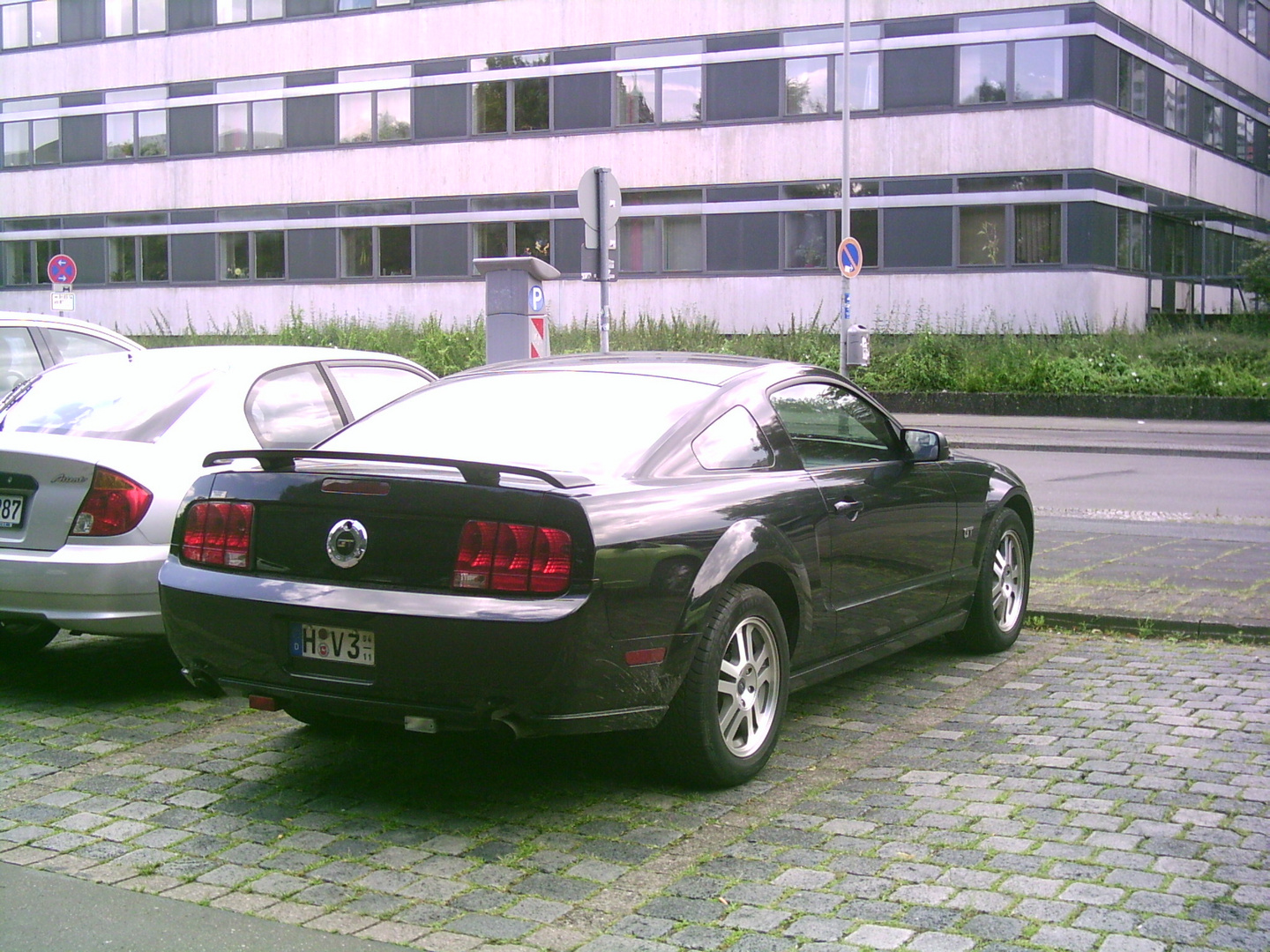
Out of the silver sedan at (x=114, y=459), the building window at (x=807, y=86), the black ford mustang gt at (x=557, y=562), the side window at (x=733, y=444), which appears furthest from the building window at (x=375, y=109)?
the side window at (x=733, y=444)

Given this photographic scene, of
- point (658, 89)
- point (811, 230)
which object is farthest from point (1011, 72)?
point (658, 89)

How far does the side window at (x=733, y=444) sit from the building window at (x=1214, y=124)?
1471 inches

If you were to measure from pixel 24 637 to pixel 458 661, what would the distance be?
396 cm

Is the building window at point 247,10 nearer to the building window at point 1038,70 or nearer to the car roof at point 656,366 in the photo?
the building window at point 1038,70

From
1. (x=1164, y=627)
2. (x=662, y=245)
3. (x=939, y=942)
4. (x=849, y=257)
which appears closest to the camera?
(x=939, y=942)

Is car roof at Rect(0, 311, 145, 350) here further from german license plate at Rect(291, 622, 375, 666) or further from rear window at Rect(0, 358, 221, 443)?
german license plate at Rect(291, 622, 375, 666)

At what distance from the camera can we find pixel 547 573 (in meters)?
4.65

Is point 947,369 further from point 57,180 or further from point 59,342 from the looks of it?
point 57,180

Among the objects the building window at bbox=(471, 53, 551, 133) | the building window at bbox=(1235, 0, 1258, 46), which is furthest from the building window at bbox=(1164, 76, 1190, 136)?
the building window at bbox=(471, 53, 551, 133)

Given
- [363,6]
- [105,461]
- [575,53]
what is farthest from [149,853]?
[363,6]

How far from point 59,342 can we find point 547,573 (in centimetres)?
619

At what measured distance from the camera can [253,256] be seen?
4134cm

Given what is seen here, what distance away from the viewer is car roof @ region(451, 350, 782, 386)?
6027 millimetres

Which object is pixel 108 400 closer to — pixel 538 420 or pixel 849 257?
pixel 538 420
